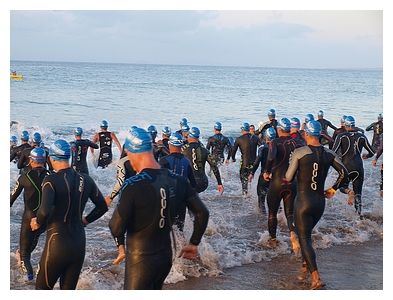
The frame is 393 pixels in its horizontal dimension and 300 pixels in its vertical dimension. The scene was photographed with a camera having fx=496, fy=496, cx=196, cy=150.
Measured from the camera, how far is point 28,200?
18.4 feet

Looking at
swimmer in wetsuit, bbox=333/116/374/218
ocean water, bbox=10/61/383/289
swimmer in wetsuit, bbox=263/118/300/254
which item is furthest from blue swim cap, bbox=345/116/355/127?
swimmer in wetsuit, bbox=263/118/300/254

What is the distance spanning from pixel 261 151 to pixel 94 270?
3712mm

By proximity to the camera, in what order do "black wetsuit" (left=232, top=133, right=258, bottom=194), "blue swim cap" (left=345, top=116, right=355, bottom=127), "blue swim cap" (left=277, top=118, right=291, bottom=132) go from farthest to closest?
"black wetsuit" (left=232, top=133, right=258, bottom=194) → "blue swim cap" (left=345, top=116, right=355, bottom=127) → "blue swim cap" (left=277, top=118, right=291, bottom=132)

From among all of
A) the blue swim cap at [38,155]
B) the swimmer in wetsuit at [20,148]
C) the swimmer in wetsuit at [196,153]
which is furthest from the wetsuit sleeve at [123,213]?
the swimmer in wetsuit at [20,148]

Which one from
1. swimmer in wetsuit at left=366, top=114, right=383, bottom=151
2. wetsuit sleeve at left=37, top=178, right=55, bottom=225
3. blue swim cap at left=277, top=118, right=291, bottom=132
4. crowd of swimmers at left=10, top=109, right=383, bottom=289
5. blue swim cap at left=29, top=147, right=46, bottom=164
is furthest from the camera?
swimmer in wetsuit at left=366, top=114, right=383, bottom=151

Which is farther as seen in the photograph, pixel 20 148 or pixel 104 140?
pixel 104 140

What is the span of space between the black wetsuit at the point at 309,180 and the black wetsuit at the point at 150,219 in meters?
2.16

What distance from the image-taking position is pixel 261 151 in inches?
336

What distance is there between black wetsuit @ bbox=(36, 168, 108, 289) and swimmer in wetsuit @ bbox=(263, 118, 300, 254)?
10.5 feet

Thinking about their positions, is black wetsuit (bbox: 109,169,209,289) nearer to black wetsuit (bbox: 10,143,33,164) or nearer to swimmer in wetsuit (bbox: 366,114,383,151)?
black wetsuit (bbox: 10,143,33,164)

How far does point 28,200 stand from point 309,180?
10.4 feet

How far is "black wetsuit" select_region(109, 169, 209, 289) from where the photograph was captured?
11.5ft

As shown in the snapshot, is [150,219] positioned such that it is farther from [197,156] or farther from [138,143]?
[197,156]

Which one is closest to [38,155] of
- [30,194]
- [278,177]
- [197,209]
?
[30,194]
